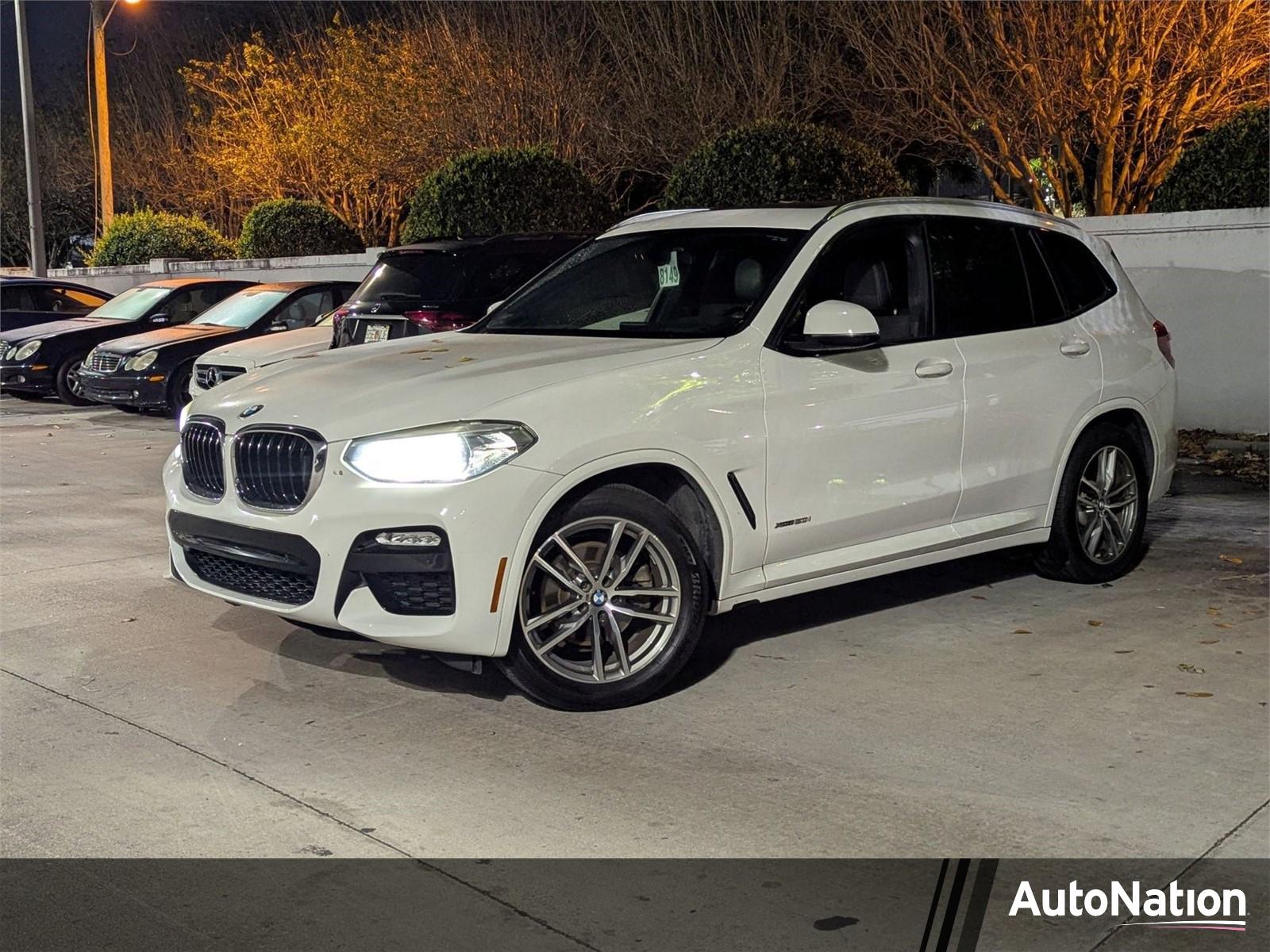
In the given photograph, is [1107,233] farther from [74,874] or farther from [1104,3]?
[74,874]

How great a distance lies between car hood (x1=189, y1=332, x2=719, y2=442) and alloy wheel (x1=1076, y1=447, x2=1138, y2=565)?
8.01 ft

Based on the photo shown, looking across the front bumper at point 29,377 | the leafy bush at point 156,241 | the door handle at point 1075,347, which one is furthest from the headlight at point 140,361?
the leafy bush at point 156,241

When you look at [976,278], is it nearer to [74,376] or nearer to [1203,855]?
[1203,855]

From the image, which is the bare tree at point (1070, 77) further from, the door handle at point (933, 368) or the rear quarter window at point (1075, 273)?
the door handle at point (933, 368)

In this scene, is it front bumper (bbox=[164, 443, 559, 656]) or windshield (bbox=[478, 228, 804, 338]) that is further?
windshield (bbox=[478, 228, 804, 338])

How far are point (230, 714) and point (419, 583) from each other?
36.4 inches

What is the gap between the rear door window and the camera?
686cm

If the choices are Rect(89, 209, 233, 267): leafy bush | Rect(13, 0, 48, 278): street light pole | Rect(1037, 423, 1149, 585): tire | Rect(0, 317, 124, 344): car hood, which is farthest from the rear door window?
Rect(89, 209, 233, 267): leafy bush

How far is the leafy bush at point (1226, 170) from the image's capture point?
1295 centimetres

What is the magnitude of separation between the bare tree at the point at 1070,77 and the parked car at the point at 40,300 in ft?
37.9

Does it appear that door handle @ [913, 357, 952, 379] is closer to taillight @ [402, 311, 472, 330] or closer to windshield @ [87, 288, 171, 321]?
taillight @ [402, 311, 472, 330]

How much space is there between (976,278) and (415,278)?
6.62 m

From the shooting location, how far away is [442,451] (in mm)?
5383

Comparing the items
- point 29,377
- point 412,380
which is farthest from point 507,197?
point 412,380
